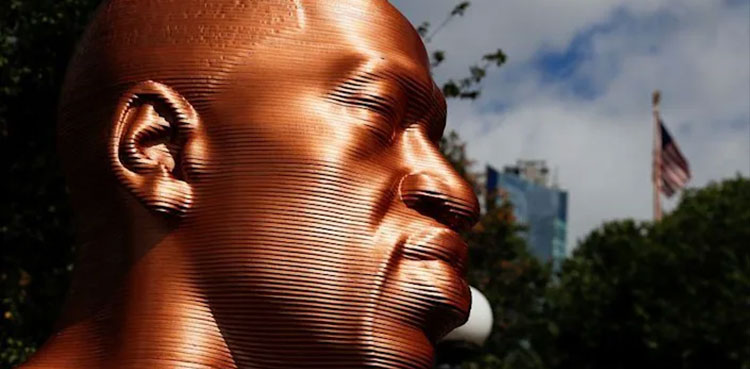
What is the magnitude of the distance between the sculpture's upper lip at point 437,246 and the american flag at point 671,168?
34353 millimetres

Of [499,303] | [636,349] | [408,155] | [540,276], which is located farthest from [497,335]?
[408,155]

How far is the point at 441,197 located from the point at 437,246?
23 centimetres

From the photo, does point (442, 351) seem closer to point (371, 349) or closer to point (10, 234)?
point (10, 234)

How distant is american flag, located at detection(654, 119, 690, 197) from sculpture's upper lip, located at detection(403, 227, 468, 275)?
34.4 metres

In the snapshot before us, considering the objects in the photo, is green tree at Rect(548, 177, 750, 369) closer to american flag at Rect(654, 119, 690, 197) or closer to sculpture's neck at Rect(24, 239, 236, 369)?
american flag at Rect(654, 119, 690, 197)

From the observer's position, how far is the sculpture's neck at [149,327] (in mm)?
4527

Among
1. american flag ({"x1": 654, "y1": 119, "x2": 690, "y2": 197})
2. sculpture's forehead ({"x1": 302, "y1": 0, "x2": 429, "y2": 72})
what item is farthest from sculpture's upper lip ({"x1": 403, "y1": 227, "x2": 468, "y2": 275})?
american flag ({"x1": 654, "y1": 119, "x2": 690, "y2": 197})

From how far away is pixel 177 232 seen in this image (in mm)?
4727

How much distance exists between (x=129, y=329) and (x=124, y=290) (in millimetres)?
193

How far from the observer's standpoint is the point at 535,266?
27906 mm

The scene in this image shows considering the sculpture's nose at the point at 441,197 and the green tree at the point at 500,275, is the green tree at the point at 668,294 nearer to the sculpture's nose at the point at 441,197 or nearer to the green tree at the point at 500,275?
the green tree at the point at 500,275

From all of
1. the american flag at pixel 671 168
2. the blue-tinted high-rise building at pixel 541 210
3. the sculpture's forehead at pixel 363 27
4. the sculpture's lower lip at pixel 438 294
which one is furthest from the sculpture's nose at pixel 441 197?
the blue-tinted high-rise building at pixel 541 210

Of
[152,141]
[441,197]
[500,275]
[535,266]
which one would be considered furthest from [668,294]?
[152,141]

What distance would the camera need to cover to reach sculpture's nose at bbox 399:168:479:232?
4.86 metres
